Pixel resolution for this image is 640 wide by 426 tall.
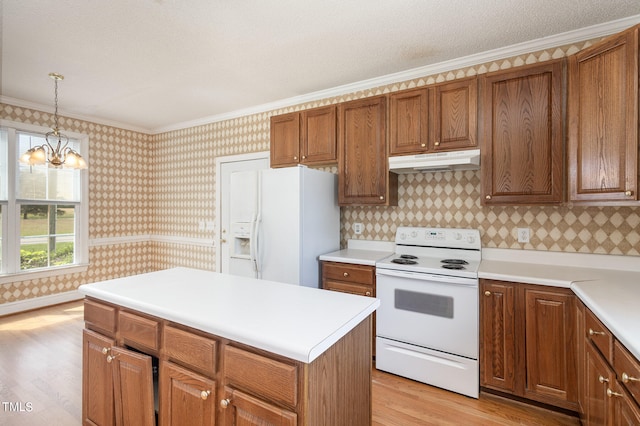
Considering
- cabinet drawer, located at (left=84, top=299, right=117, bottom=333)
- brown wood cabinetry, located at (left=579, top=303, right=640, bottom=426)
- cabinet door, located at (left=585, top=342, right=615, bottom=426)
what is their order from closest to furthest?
brown wood cabinetry, located at (left=579, top=303, right=640, bottom=426) < cabinet door, located at (left=585, top=342, right=615, bottom=426) < cabinet drawer, located at (left=84, top=299, right=117, bottom=333)

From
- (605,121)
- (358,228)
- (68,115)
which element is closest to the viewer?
(605,121)

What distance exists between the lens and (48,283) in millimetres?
4055

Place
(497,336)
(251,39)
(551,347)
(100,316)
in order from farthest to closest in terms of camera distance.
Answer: (251,39) < (497,336) < (551,347) < (100,316)

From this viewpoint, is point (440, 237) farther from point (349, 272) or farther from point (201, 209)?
point (201, 209)

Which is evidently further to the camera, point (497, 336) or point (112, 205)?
point (112, 205)

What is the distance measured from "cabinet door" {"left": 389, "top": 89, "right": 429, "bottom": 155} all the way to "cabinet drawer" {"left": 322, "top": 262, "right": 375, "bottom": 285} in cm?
108

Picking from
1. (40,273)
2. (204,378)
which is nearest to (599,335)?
(204,378)

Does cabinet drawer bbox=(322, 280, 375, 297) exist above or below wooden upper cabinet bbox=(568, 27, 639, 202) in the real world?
below

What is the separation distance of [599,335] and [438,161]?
1445 mm

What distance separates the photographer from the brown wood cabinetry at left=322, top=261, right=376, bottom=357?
8.39 feet

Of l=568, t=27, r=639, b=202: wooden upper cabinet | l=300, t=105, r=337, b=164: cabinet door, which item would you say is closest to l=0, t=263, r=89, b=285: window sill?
l=300, t=105, r=337, b=164: cabinet door

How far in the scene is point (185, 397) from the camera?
1.26 meters

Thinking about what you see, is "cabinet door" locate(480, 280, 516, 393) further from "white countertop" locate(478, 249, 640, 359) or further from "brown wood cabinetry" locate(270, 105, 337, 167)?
"brown wood cabinetry" locate(270, 105, 337, 167)

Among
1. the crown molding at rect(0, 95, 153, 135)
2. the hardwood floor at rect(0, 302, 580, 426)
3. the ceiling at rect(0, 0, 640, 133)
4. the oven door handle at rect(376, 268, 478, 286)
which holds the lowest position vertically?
the hardwood floor at rect(0, 302, 580, 426)
